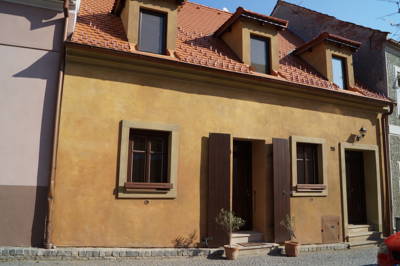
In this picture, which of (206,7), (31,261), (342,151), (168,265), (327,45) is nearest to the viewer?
(31,261)

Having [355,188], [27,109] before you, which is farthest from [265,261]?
[27,109]

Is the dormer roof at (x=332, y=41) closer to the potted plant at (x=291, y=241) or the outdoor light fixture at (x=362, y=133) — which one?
the outdoor light fixture at (x=362, y=133)

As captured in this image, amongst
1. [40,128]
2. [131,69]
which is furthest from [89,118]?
[131,69]

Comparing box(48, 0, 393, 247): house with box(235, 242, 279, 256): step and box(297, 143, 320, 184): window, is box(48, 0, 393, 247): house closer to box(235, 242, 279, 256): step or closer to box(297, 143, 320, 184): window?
box(297, 143, 320, 184): window

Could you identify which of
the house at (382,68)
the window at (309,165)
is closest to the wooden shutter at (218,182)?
the window at (309,165)

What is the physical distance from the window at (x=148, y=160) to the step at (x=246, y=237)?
1.89 m

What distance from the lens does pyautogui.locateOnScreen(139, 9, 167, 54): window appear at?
797 cm

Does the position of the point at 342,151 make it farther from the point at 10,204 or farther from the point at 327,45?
the point at 10,204

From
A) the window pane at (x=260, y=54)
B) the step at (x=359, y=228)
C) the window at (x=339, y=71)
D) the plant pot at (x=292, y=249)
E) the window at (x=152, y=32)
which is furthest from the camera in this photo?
the window at (x=339, y=71)

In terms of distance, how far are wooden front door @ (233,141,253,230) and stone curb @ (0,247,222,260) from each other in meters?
1.69

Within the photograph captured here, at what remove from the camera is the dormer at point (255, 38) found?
9133mm

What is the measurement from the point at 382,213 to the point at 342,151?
2.41m

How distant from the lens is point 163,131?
7406 millimetres

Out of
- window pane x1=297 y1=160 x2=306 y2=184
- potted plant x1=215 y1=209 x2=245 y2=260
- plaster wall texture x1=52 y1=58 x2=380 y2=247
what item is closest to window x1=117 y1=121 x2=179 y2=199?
plaster wall texture x1=52 y1=58 x2=380 y2=247
